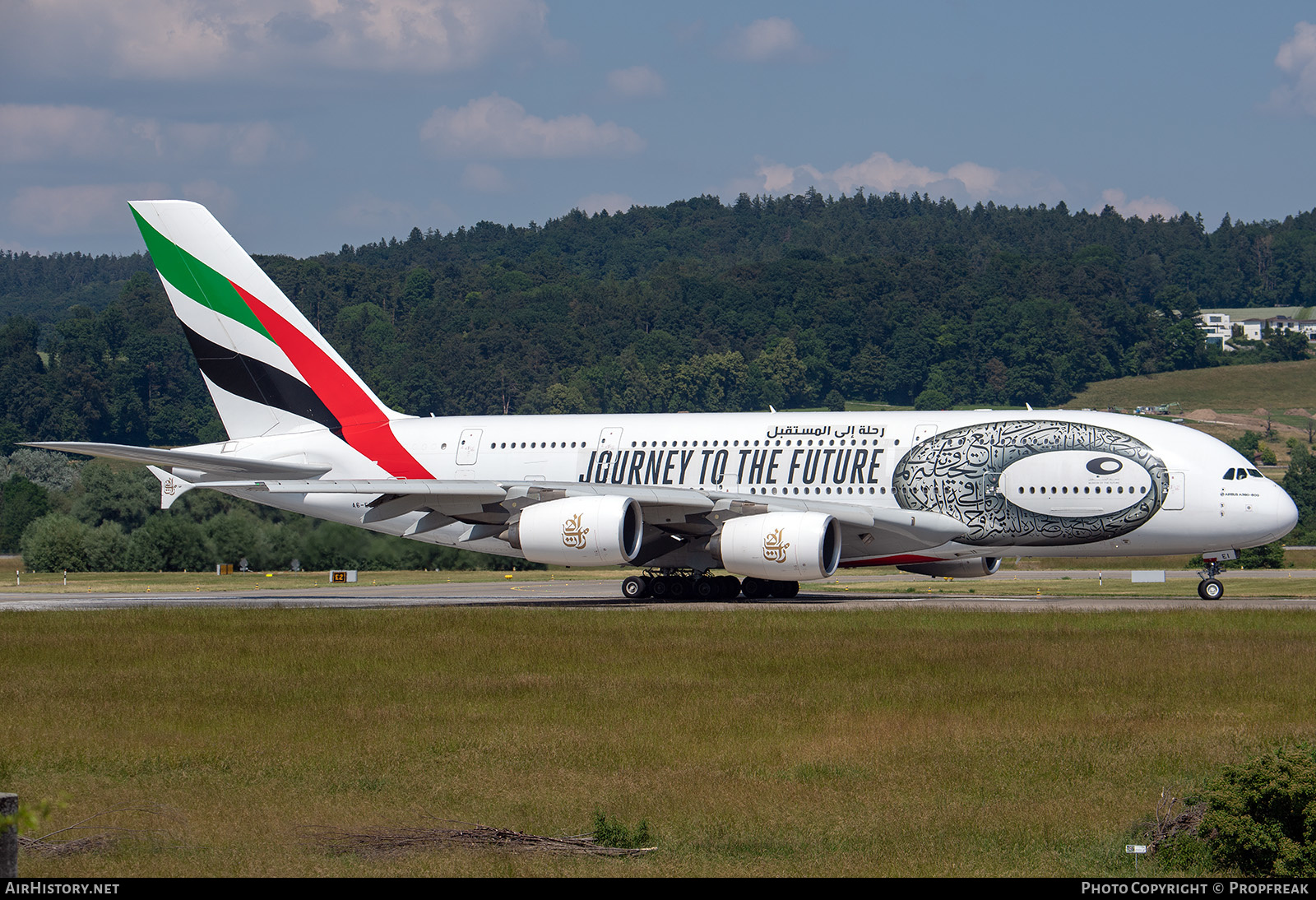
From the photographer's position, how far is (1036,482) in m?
32.2

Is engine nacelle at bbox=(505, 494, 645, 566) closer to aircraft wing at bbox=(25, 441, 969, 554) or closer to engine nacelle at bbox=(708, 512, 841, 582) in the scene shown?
aircraft wing at bbox=(25, 441, 969, 554)

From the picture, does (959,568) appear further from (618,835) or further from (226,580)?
(226,580)

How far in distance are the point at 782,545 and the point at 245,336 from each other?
1477 cm

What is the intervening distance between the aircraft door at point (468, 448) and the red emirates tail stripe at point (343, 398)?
867 millimetres

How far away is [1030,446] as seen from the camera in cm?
3253

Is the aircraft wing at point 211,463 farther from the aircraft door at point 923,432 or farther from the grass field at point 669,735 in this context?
the aircraft door at point 923,432

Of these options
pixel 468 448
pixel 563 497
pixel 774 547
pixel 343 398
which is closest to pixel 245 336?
pixel 343 398

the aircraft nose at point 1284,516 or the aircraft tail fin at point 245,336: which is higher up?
the aircraft tail fin at point 245,336

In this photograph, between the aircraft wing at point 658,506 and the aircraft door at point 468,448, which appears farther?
the aircraft door at point 468,448

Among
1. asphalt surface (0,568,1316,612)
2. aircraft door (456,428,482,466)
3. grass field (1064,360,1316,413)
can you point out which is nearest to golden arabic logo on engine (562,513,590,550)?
asphalt surface (0,568,1316,612)

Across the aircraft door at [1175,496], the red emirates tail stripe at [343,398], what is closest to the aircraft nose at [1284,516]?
the aircraft door at [1175,496]

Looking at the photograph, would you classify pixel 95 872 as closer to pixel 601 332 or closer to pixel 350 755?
pixel 350 755

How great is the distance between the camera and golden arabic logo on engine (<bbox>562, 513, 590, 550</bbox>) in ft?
103

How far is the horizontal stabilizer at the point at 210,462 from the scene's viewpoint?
31.4 metres
